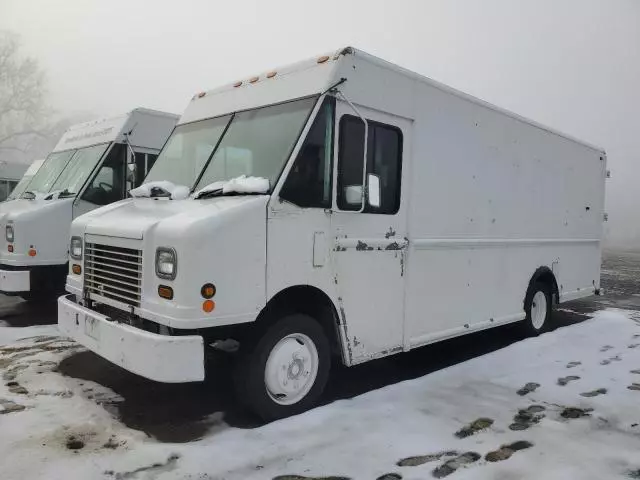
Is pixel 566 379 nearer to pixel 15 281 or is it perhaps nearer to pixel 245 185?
pixel 245 185

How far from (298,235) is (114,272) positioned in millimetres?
1590

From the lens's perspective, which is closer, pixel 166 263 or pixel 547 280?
pixel 166 263

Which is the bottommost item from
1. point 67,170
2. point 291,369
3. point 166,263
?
point 291,369

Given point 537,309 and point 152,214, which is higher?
point 152,214

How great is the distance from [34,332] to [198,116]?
3.70 metres

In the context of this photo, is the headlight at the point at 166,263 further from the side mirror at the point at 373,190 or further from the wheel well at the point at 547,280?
the wheel well at the point at 547,280

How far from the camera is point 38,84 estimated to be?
37.8m

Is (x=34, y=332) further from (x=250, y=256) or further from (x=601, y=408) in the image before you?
(x=601, y=408)

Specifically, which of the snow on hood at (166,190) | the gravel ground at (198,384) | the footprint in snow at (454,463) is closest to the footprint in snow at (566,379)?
the gravel ground at (198,384)

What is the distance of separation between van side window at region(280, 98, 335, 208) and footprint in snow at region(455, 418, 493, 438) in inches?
82.3

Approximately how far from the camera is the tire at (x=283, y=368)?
406 centimetres

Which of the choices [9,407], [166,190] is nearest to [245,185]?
[166,190]

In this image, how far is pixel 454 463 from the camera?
3590 millimetres

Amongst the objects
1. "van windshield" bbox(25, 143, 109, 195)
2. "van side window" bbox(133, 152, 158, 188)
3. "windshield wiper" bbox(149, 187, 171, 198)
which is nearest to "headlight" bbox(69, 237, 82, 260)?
"windshield wiper" bbox(149, 187, 171, 198)
